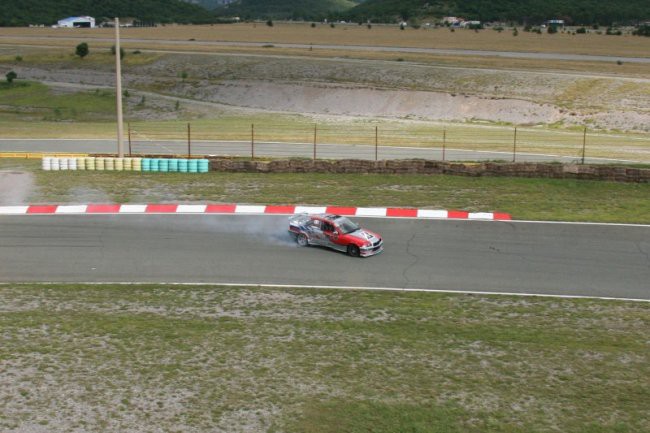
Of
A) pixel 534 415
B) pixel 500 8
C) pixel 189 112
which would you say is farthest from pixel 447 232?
pixel 500 8

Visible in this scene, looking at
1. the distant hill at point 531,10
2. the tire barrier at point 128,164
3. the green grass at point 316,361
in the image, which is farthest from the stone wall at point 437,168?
the distant hill at point 531,10

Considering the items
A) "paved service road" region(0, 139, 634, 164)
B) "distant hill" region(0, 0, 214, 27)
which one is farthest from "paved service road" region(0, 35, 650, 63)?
"paved service road" region(0, 139, 634, 164)

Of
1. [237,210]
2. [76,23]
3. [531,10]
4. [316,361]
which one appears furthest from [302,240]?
[76,23]

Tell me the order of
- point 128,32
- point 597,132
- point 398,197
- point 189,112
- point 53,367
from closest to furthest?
point 53,367 → point 398,197 → point 597,132 → point 189,112 → point 128,32

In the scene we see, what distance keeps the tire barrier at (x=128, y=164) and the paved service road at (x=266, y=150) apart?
5971 millimetres

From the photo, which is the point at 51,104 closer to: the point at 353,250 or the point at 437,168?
the point at 437,168

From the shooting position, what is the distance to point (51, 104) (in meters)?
71.2

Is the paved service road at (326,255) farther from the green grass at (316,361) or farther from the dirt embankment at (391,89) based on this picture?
the dirt embankment at (391,89)

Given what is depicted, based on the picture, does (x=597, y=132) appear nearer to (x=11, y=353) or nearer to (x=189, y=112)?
(x=189, y=112)

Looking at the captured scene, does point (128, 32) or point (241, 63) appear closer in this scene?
point (241, 63)

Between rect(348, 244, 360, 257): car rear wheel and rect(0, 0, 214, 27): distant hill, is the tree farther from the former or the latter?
rect(348, 244, 360, 257): car rear wheel

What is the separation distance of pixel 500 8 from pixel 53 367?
15404cm

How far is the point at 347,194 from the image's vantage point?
3441cm

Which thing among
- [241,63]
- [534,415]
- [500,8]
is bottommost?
[534,415]
